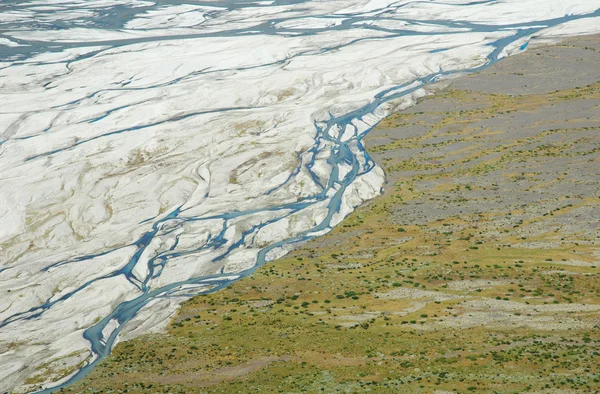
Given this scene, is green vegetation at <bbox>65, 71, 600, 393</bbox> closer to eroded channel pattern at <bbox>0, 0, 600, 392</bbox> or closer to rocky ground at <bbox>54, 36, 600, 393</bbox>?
rocky ground at <bbox>54, 36, 600, 393</bbox>

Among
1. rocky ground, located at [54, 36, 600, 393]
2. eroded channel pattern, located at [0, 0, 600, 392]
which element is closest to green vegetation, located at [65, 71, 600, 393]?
rocky ground, located at [54, 36, 600, 393]

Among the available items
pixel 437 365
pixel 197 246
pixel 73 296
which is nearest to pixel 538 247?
pixel 437 365

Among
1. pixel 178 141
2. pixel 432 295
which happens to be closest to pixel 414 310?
pixel 432 295

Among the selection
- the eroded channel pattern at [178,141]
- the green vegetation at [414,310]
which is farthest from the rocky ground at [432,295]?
the eroded channel pattern at [178,141]

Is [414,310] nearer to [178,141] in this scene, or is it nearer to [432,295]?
[432,295]

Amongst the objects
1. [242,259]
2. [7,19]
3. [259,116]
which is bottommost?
[242,259]

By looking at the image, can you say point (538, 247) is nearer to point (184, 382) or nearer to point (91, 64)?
point (184, 382)
